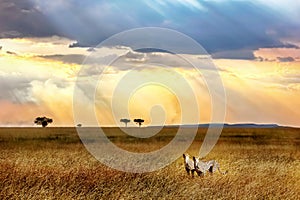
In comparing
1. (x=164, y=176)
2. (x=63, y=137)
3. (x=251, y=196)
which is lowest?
(x=251, y=196)

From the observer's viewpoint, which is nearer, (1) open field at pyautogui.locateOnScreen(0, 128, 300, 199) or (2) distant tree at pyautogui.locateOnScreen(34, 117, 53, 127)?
(1) open field at pyautogui.locateOnScreen(0, 128, 300, 199)

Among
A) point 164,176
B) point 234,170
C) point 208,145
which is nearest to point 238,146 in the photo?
point 208,145

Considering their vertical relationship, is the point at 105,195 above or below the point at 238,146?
below

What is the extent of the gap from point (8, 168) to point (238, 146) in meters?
15.3

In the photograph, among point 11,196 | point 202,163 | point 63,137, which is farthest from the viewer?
point 63,137

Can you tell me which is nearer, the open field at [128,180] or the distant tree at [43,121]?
the open field at [128,180]

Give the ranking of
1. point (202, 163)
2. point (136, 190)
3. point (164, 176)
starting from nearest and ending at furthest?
point (136, 190) < point (164, 176) < point (202, 163)

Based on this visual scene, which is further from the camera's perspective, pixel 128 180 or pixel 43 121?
pixel 43 121

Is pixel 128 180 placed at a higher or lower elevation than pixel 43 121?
lower

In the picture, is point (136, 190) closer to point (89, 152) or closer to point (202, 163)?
point (202, 163)

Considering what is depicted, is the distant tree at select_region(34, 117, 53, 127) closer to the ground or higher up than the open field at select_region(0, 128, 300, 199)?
higher up

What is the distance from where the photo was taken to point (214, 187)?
2130 centimetres

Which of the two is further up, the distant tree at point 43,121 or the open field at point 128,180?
the distant tree at point 43,121

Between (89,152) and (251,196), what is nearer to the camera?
(251,196)
